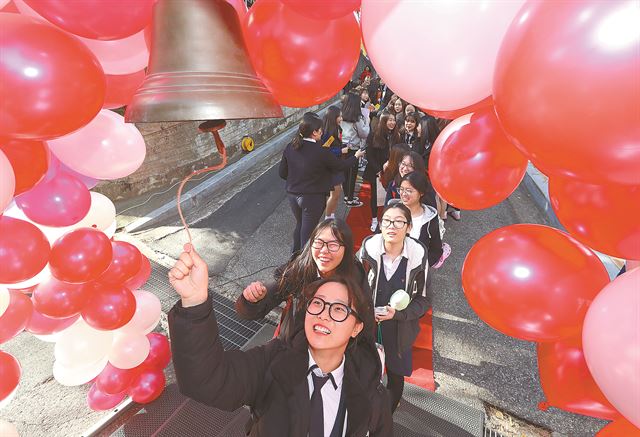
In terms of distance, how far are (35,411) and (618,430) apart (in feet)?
11.5

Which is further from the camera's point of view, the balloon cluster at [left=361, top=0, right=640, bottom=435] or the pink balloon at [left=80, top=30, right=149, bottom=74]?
the pink balloon at [left=80, top=30, right=149, bottom=74]

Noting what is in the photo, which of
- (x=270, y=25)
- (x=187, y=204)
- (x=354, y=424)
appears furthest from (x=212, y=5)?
(x=187, y=204)

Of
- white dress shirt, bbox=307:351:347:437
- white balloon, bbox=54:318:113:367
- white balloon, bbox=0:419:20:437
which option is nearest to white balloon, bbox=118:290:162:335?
white balloon, bbox=54:318:113:367

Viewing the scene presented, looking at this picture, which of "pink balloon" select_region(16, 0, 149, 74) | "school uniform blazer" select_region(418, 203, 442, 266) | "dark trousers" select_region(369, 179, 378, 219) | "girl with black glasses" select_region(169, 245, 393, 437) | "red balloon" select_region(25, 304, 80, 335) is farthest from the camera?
"dark trousers" select_region(369, 179, 378, 219)

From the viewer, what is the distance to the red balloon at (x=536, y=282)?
44.1 inches

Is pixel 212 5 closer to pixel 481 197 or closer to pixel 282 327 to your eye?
pixel 481 197

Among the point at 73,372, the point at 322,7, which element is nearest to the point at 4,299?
the point at 73,372

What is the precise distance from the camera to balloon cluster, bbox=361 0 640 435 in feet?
2.18

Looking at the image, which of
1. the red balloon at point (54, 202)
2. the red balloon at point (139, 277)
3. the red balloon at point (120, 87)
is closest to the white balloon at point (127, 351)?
the red balloon at point (139, 277)

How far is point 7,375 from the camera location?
70.6 inches

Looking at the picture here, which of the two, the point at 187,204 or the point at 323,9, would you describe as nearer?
the point at 323,9

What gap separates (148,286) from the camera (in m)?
4.10

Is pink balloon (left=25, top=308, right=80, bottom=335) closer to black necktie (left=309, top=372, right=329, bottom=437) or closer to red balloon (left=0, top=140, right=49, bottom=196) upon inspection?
red balloon (left=0, top=140, right=49, bottom=196)

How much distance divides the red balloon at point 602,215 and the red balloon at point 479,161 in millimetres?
214
